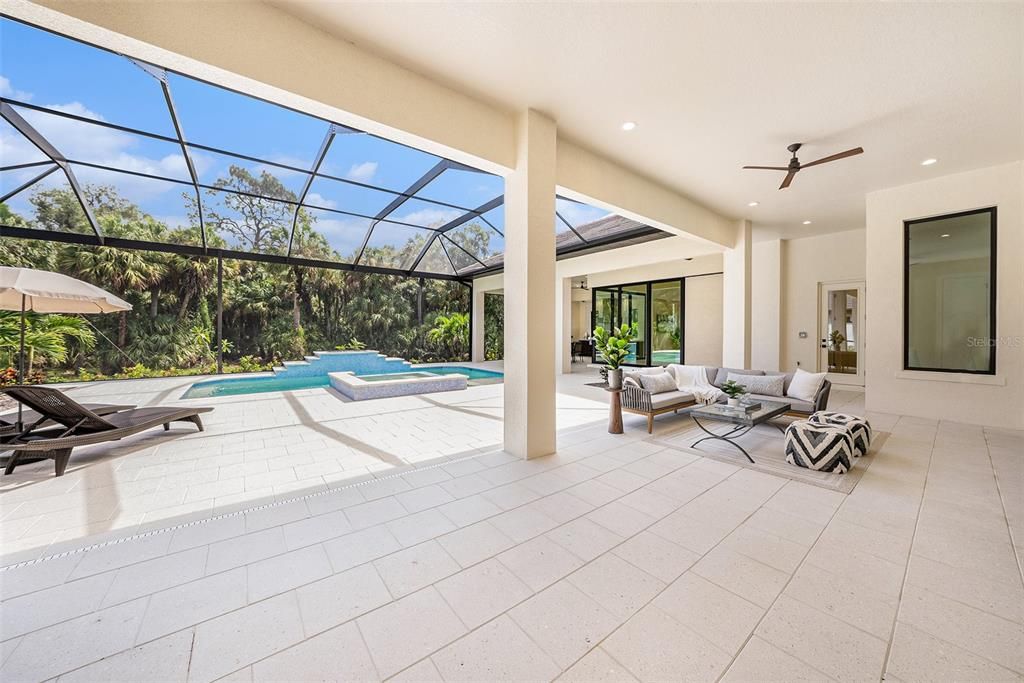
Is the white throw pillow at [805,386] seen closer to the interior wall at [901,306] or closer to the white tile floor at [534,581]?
the white tile floor at [534,581]

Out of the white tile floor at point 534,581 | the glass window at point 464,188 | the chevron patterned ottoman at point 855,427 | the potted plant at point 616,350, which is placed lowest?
the white tile floor at point 534,581

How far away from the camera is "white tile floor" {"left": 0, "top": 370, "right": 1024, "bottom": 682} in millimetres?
1463

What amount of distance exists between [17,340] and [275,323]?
5.13 m

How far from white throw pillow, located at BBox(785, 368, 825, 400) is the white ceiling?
2.79m

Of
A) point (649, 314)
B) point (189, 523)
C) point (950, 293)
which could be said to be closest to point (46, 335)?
point (189, 523)

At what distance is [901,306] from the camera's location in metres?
5.71

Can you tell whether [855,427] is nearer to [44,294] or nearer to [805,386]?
[805,386]

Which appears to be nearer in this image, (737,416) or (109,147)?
(737,416)

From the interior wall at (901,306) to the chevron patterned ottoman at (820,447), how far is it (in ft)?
11.2

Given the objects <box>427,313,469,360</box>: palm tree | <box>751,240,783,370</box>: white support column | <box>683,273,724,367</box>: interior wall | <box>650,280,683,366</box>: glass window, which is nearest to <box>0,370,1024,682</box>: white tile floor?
<box>751,240,783,370</box>: white support column

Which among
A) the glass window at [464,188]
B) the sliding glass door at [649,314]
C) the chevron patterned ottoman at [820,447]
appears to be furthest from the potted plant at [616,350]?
the sliding glass door at [649,314]

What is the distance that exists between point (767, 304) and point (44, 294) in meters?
11.8

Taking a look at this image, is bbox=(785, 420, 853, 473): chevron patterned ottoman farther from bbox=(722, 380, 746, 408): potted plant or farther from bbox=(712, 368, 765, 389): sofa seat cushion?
bbox=(712, 368, 765, 389): sofa seat cushion

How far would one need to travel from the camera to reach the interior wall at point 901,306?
4973mm
